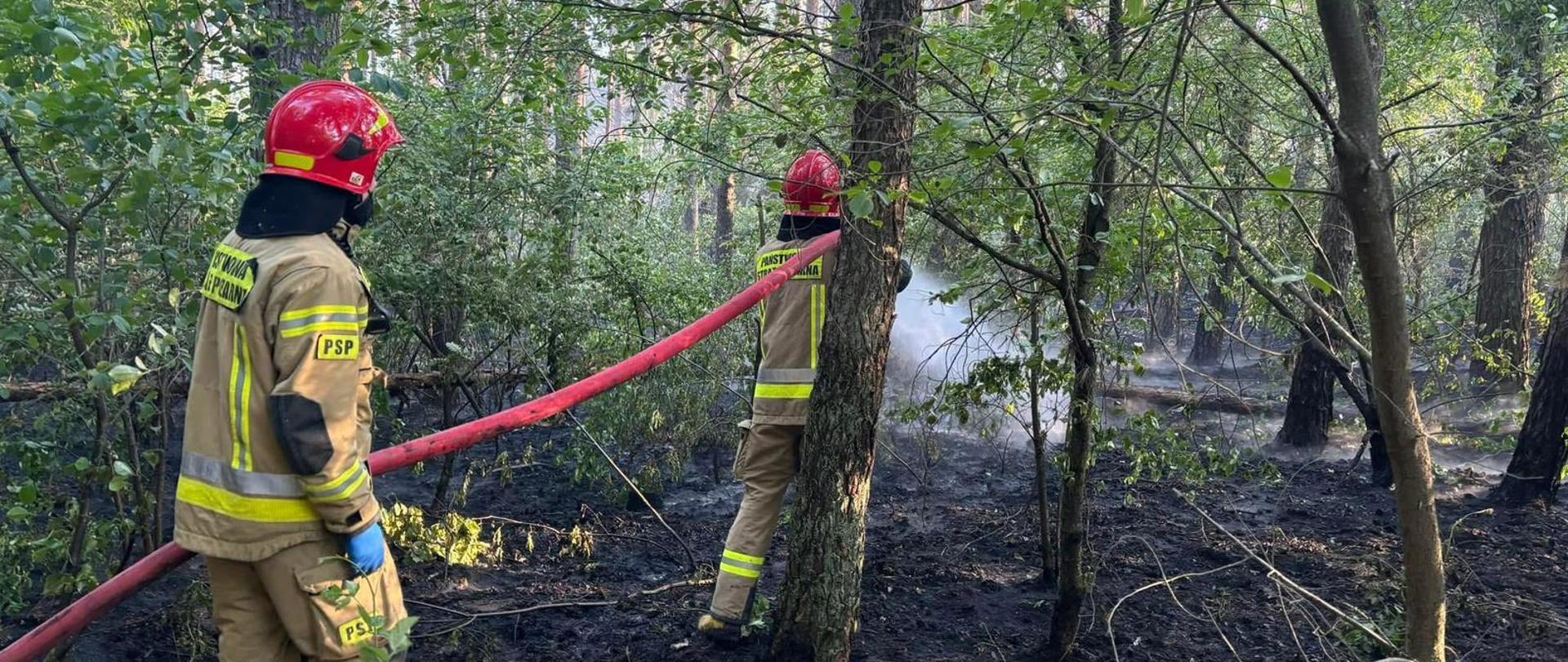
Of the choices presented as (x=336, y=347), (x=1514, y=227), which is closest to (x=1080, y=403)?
(x=336, y=347)

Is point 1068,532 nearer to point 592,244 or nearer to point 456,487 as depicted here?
point 592,244

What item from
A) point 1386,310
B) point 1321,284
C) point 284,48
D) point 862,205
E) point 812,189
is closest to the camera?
point 1321,284

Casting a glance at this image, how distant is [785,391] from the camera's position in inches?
172

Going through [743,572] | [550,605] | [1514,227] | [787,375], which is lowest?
[550,605]

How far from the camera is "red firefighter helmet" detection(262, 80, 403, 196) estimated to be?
2826 mm

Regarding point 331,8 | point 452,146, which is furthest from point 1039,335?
point 452,146

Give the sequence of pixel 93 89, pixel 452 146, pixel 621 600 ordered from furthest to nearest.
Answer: pixel 452 146, pixel 621 600, pixel 93 89

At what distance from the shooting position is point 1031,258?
13.1ft

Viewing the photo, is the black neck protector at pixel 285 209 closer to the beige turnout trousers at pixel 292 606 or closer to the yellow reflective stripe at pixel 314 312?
the yellow reflective stripe at pixel 314 312

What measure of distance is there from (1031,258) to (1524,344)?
790 centimetres

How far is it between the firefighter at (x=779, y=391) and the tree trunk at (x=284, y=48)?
1931 mm

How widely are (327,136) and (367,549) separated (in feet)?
3.91

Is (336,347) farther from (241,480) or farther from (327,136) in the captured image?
(327,136)

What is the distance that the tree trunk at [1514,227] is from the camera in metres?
6.93
